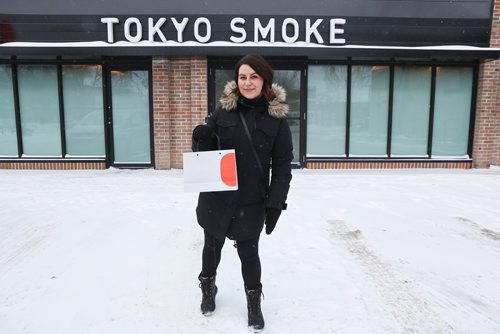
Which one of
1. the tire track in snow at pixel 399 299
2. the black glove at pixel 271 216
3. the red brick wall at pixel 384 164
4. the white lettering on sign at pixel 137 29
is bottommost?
the tire track in snow at pixel 399 299

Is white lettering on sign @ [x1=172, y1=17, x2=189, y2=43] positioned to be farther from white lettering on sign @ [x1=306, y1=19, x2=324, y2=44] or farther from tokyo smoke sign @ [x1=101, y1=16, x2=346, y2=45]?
white lettering on sign @ [x1=306, y1=19, x2=324, y2=44]

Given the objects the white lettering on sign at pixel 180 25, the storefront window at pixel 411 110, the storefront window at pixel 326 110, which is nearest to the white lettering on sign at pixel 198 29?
the white lettering on sign at pixel 180 25

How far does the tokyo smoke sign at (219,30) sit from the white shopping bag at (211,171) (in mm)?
6141

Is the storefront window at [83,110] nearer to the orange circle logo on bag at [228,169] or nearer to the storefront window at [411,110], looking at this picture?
the storefront window at [411,110]

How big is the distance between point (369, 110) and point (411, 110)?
3.39ft

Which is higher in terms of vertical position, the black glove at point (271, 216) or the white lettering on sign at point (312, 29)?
the white lettering on sign at point (312, 29)

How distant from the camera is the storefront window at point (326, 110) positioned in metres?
9.02

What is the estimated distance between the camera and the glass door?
887 cm

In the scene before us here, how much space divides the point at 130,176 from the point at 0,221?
10.5 ft

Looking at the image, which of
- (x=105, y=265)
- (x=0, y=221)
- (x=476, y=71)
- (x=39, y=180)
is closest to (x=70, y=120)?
(x=39, y=180)

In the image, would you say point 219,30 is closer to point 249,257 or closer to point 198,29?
point 198,29

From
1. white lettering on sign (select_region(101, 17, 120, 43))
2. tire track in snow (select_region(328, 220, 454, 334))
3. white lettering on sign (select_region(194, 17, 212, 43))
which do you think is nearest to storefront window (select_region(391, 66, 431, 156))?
white lettering on sign (select_region(194, 17, 212, 43))

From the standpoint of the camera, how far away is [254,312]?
2.77m

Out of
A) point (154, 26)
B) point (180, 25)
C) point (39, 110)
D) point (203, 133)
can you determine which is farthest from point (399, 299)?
point (39, 110)
